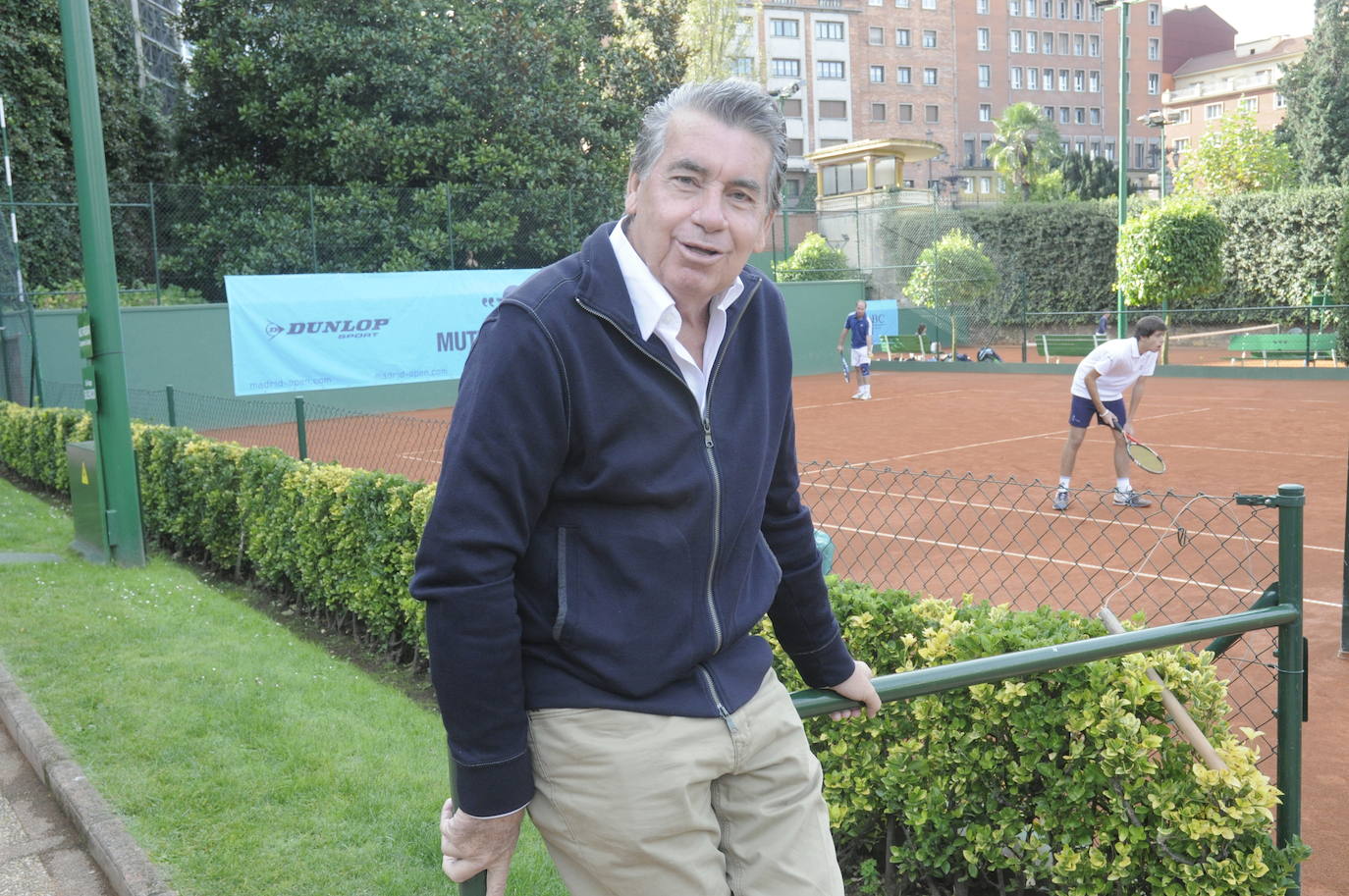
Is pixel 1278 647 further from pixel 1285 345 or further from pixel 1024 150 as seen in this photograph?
pixel 1024 150

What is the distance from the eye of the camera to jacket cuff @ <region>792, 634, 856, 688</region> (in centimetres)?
197

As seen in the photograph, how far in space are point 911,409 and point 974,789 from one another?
16.5m

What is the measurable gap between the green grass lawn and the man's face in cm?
240

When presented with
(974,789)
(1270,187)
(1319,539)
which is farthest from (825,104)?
(974,789)

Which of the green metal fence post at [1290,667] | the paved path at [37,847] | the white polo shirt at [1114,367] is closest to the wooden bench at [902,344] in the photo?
the white polo shirt at [1114,367]

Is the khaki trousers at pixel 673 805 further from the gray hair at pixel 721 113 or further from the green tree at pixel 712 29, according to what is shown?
the green tree at pixel 712 29

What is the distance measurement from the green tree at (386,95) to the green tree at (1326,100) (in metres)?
29.8

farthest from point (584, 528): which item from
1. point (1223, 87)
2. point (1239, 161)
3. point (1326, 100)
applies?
point (1223, 87)

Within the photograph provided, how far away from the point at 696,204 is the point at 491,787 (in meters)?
0.86

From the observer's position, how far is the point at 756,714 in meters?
1.72

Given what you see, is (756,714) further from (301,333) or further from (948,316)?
(948,316)

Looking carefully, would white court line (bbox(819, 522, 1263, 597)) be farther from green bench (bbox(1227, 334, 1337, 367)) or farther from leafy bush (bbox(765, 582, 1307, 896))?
green bench (bbox(1227, 334, 1337, 367))

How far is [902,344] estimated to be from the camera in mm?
29672

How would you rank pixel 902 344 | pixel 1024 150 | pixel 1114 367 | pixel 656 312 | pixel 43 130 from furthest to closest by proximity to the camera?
pixel 1024 150
pixel 902 344
pixel 43 130
pixel 1114 367
pixel 656 312
